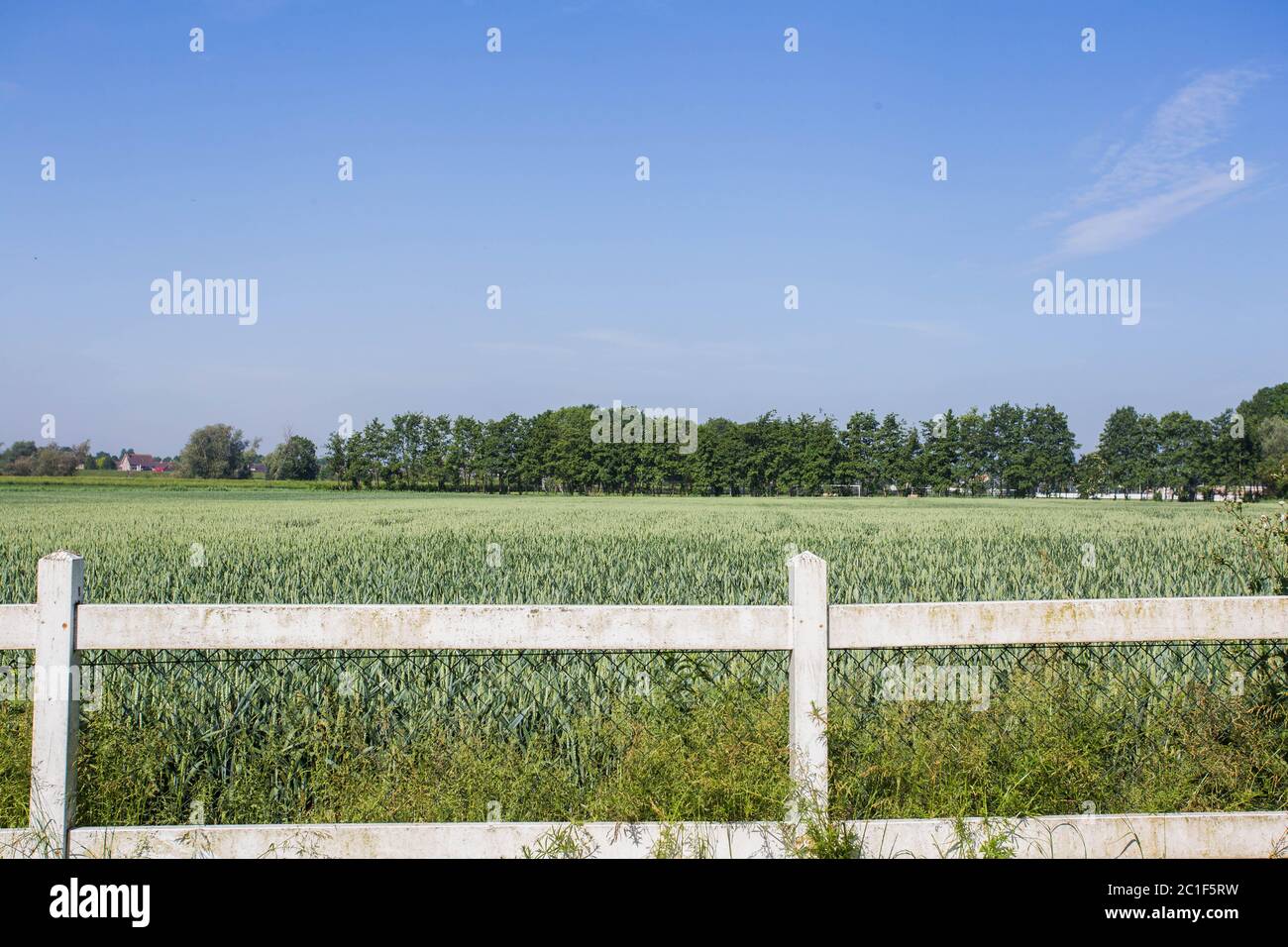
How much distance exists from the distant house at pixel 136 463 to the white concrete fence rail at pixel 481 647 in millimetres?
198423

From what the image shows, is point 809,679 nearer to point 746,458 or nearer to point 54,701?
point 54,701

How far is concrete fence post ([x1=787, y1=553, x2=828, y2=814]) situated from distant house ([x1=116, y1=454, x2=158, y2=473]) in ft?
657

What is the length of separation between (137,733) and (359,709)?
1322 mm

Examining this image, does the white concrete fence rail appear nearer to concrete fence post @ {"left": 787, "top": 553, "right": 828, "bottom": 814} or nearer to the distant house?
concrete fence post @ {"left": 787, "top": 553, "right": 828, "bottom": 814}

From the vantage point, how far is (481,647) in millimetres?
3529

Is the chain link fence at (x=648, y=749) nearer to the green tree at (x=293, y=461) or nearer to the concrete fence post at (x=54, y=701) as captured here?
the concrete fence post at (x=54, y=701)

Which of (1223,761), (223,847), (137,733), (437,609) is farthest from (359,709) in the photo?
(1223,761)

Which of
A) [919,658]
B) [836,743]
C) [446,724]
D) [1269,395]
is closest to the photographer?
[836,743]

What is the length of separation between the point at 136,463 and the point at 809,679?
208 metres

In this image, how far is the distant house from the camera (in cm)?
17350

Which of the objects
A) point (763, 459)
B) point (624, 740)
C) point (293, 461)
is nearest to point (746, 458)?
point (763, 459)

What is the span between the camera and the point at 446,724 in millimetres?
5137

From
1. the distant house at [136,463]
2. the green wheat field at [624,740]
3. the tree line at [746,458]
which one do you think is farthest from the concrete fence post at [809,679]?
the distant house at [136,463]

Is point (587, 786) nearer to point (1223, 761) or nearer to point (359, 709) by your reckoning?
point (359, 709)
